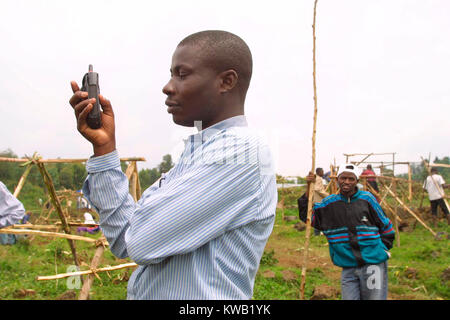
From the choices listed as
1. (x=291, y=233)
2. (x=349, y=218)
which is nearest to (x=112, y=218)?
(x=349, y=218)

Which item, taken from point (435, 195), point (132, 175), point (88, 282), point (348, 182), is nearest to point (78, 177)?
point (132, 175)

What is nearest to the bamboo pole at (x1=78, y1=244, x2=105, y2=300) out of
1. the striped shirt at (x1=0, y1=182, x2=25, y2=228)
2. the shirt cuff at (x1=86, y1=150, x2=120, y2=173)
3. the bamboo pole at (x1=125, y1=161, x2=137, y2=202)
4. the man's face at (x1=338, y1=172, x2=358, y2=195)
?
the bamboo pole at (x1=125, y1=161, x2=137, y2=202)

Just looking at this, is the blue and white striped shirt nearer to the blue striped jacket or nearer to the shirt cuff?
the shirt cuff

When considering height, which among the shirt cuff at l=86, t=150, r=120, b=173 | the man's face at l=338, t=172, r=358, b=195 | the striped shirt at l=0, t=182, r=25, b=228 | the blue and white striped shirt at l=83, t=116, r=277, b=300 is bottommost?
the striped shirt at l=0, t=182, r=25, b=228

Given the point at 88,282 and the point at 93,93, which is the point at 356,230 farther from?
the point at 93,93

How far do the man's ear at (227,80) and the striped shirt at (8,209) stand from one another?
3.98 m

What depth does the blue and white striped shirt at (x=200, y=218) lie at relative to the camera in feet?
3.09

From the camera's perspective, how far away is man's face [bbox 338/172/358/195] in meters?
4.14

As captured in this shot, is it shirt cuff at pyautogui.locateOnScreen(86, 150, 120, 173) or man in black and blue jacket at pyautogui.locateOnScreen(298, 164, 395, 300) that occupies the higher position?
shirt cuff at pyautogui.locateOnScreen(86, 150, 120, 173)

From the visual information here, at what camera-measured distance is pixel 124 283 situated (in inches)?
256

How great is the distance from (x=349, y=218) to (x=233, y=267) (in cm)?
324

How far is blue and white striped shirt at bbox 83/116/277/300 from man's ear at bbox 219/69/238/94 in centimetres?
16

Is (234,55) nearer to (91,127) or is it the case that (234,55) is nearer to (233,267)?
(91,127)

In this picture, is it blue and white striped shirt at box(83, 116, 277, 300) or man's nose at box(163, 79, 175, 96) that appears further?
man's nose at box(163, 79, 175, 96)
